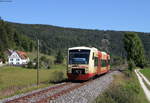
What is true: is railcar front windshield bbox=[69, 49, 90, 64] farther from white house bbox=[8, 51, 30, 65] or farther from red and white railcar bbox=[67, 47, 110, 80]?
white house bbox=[8, 51, 30, 65]

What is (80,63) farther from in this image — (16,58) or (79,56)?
(16,58)

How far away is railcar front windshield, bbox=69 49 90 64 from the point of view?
104ft

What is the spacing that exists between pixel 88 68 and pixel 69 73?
1690mm

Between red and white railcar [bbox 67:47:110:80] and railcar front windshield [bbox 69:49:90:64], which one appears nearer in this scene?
red and white railcar [bbox 67:47:110:80]

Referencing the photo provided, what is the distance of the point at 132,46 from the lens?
325 feet

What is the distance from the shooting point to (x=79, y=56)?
32.1 meters

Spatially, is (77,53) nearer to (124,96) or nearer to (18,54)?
(124,96)

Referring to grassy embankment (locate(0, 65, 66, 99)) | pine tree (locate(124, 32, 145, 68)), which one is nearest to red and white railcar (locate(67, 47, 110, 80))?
grassy embankment (locate(0, 65, 66, 99))

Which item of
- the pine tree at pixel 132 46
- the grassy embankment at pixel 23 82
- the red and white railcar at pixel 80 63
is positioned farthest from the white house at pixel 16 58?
the red and white railcar at pixel 80 63

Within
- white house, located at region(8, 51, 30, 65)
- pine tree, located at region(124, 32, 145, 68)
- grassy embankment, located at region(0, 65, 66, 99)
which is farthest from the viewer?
white house, located at region(8, 51, 30, 65)

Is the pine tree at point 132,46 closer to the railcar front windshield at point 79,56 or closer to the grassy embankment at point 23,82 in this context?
the grassy embankment at point 23,82

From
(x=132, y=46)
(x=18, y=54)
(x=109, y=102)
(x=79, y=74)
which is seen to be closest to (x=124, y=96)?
(x=109, y=102)

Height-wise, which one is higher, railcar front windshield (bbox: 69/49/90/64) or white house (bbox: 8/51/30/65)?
white house (bbox: 8/51/30/65)

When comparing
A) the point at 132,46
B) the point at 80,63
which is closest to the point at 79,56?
the point at 80,63
